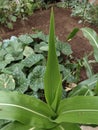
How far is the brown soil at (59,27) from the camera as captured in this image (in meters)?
2.59

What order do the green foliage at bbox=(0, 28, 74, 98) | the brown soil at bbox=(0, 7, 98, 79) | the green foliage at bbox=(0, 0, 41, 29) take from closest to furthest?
the green foliage at bbox=(0, 28, 74, 98), the brown soil at bbox=(0, 7, 98, 79), the green foliage at bbox=(0, 0, 41, 29)

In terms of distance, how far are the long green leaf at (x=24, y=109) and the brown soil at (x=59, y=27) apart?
3.81ft

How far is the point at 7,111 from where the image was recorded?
1.25 metres

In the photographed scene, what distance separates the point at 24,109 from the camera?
1305 millimetres

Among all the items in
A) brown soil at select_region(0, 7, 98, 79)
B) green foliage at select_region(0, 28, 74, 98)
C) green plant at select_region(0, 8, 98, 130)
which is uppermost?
green plant at select_region(0, 8, 98, 130)

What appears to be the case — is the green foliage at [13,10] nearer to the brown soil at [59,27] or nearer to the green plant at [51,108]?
the brown soil at [59,27]

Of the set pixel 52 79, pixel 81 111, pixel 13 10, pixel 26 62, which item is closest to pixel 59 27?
pixel 13 10

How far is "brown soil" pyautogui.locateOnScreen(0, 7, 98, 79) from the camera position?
259cm

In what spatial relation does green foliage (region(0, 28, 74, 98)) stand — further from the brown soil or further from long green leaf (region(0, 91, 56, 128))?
long green leaf (region(0, 91, 56, 128))

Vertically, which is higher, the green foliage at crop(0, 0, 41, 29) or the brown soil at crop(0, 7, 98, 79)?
the green foliage at crop(0, 0, 41, 29)

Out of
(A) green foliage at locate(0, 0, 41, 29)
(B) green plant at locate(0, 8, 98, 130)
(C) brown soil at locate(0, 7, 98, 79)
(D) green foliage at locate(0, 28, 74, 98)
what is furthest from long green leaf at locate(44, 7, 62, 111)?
(A) green foliage at locate(0, 0, 41, 29)

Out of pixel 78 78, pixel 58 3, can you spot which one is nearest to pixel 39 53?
pixel 78 78

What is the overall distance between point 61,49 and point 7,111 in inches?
42.8

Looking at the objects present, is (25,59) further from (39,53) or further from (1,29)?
(1,29)
